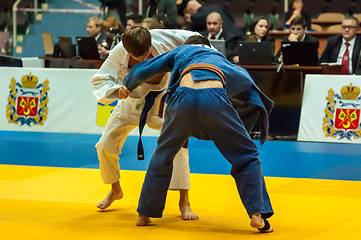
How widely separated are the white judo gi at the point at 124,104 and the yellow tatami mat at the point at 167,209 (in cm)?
31

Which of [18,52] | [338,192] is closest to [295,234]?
[338,192]

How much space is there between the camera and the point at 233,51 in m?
9.24

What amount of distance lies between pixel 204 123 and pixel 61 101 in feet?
15.9

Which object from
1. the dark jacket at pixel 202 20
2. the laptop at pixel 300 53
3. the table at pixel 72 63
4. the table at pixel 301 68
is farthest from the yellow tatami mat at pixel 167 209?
the dark jacket at pixel 202 20

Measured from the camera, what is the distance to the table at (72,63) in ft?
32.4

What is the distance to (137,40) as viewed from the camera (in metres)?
3.96

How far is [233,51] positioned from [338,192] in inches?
177

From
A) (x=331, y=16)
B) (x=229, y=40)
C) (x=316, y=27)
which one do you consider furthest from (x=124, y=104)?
(x=331, y=16)

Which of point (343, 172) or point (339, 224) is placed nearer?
point (339, 224)

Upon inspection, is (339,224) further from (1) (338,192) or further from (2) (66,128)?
(2) (66,128)

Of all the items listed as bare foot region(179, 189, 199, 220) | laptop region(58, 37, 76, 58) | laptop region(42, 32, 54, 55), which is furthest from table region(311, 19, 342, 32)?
bare foot region(179, 189, 199, 220)

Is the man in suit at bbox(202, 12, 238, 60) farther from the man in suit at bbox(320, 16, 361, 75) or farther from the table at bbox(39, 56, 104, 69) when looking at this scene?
the table at bbox(39, 56, 104, 69)

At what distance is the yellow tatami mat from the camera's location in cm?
381

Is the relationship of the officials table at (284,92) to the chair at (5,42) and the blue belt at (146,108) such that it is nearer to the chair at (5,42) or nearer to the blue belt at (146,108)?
the blue belt at (146,108)
